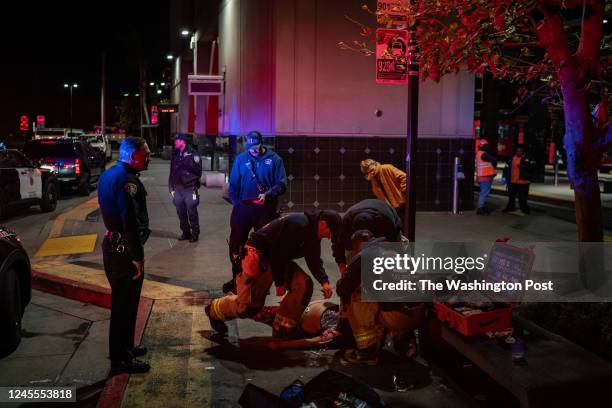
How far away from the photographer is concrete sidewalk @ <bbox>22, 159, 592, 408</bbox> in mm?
4840

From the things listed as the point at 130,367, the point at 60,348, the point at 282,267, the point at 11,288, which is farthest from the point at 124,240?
the point at 60,348

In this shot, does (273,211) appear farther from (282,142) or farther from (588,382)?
(282,142)

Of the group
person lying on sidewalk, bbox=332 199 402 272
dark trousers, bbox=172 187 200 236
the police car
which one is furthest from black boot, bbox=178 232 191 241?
person lying on sidewalk, bbox=332 199 402 272

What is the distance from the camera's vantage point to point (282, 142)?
13.8m

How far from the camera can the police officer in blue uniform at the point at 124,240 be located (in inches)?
193

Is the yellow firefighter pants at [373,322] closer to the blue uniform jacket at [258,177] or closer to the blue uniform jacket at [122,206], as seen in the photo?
the blue uniform jacket at [122,206]

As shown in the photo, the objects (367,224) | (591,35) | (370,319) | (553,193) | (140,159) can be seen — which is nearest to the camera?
(140,159)

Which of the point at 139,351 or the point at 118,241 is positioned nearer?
the point at 118,241

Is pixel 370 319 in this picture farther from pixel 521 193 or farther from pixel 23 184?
pixel 23 184

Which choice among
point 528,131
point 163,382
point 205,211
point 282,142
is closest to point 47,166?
point 205,211

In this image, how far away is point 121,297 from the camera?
16.5 ft

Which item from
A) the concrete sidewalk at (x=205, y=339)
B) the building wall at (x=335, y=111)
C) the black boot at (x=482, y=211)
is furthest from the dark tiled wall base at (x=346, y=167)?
the concrete sidewalk at (x=205, y=339)

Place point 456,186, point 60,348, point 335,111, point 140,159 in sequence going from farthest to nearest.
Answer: point 456,186
point 335,111
point 60,348
point 140,159

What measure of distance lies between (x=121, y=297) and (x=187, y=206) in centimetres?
589
